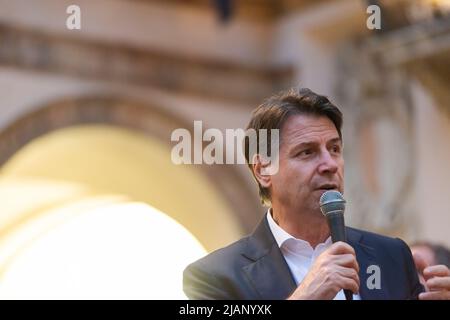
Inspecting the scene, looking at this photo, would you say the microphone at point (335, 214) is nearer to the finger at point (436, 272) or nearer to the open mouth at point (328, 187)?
the open mouth at point (328, 187)

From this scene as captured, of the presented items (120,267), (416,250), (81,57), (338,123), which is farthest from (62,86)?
(338,123)

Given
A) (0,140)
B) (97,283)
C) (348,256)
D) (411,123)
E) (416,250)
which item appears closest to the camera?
(348,256)

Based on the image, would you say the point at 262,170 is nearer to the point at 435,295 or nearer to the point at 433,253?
the point at 435,295

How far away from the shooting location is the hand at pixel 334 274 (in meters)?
1.93

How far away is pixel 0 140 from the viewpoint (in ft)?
25.8

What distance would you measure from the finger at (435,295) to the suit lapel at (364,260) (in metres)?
0.07

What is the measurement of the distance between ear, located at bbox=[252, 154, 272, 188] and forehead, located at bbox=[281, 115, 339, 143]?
0.10m

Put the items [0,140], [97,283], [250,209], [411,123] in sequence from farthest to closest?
[250,209] → [411,123] → [0,140] → [97,283]

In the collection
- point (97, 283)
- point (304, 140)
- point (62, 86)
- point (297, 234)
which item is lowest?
point (97, 283)

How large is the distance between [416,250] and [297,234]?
1228mm

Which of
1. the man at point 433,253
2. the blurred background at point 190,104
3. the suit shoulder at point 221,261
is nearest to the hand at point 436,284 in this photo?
the suit shoulder at point 221,261

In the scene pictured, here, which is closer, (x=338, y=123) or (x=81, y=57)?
(x=338, y=123)

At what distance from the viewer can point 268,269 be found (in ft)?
7.21

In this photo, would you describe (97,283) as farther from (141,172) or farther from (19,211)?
(19,211)
